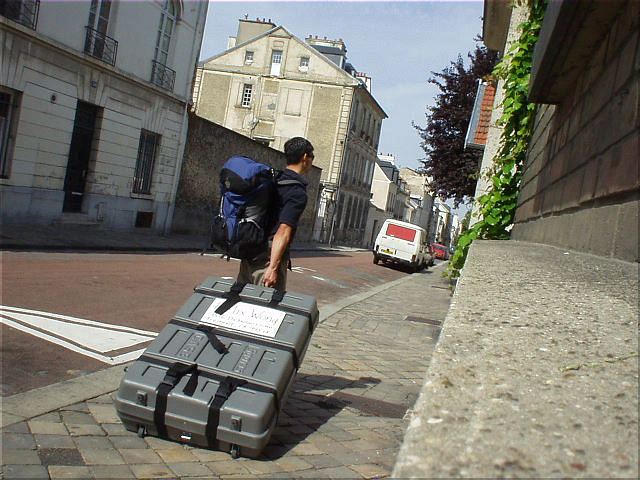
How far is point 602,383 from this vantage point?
116 centimetres

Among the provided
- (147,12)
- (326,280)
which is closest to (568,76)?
(326,280)

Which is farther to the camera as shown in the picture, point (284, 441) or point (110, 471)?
point (284, 441)

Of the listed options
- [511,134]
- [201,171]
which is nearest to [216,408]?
[511,134]

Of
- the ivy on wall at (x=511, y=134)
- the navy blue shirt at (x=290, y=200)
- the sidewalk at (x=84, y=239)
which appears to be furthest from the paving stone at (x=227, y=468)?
the sidewalk at (x=84, y=239)

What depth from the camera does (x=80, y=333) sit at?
5.88 meters

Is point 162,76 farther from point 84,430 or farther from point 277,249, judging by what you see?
point 84,430

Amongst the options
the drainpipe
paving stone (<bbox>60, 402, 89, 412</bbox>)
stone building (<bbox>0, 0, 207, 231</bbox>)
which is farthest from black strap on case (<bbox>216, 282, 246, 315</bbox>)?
the drainpipe

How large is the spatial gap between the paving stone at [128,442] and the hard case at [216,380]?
59 mm

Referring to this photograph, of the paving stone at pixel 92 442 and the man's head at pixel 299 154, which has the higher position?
the man's head at pixel 299 154

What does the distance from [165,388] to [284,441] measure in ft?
2.67

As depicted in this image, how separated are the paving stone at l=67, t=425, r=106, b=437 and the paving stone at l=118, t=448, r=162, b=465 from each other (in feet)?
0.92

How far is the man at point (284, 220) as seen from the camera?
4.16 metres

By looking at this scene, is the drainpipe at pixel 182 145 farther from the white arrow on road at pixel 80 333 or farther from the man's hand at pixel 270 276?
the man's hand at pixel 270 276

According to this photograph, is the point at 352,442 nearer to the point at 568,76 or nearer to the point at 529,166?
the point at 568,76
